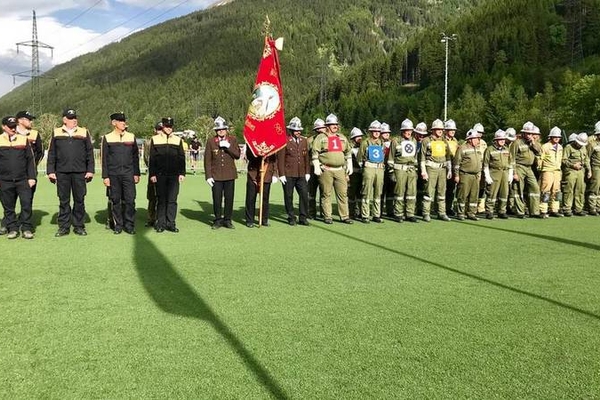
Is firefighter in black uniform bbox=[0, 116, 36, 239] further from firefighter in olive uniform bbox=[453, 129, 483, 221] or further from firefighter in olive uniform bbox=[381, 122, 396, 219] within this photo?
firefighter in olive uniform bbox=[453, 129, 483, 221]

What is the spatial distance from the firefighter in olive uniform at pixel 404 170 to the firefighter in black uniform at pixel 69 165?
566 cm

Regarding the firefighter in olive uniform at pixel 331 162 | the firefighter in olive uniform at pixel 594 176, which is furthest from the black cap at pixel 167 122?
the firefighter in olive uniform at pixel 594 176

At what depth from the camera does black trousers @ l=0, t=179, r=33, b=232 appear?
9023 millimetres

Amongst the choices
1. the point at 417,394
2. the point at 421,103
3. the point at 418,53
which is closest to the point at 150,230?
the point at 417,394

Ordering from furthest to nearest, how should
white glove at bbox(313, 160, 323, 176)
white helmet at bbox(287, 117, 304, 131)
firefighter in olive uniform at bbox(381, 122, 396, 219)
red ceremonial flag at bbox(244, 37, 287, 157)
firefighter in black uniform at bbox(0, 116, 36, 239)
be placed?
firefighter in olive uniform at bbox(381, 122, 396, 219) < white helmet at bbox(287, 117, 304, 131) < white glove at bbox(313, 160, 323, 176) < red ceremonial flag at bbox(244, 37, 287, 157) < firefighter in black uniform at bbox(0, 116, 36, 239)

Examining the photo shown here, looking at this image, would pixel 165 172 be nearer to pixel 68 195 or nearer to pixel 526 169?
pixel 68 195

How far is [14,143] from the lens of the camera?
9008 millimetres

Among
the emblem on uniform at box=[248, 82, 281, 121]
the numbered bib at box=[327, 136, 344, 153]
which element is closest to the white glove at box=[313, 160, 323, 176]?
the numbered bib at box=[327, 136, 344, 153]

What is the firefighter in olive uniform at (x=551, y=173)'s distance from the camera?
11.9 meters

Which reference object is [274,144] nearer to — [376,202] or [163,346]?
[376,202]

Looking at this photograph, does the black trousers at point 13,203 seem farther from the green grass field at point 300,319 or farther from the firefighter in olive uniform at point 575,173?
the firefighter in olive uniform at point 575,173

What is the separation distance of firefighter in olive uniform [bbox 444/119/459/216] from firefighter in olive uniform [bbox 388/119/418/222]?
99cm

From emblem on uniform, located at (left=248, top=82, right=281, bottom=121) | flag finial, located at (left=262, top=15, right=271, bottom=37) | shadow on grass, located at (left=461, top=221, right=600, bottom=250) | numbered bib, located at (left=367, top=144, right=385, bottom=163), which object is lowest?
shadow on grass, located at (left=461, top=221, right=600, bottom=250)

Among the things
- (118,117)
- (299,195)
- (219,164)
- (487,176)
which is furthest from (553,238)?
(118,117)
